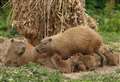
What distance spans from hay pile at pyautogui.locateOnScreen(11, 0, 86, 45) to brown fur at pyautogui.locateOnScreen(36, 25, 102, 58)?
1.66 meters

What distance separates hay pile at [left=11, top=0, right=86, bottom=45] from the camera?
11.0 meters

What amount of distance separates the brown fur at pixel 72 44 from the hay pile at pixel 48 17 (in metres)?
1.66

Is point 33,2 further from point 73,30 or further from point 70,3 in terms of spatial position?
point 73,30

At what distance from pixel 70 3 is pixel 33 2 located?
2.49 ft

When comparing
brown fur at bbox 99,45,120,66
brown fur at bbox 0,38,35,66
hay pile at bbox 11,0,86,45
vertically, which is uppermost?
hay pile at bbox 11,0,86,45

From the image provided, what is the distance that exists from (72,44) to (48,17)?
1882mm

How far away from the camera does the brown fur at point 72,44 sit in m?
9.20

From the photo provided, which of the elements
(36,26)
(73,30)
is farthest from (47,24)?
(73,30)

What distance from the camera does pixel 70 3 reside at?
1121cm

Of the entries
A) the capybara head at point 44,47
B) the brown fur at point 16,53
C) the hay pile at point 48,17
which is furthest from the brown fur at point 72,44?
the hay pile at point 48,17

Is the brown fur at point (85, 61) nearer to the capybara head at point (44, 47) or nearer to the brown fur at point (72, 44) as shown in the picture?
the brown fur at point (72, 44)

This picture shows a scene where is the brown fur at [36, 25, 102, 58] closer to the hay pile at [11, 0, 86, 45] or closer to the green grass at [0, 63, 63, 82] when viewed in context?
the green grass at [0, 63, 63, 82]

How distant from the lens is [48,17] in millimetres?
11000

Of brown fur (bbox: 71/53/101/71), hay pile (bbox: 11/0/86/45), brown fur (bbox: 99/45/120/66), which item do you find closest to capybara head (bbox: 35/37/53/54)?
brown fur (bbox: 71/53/101/71)
